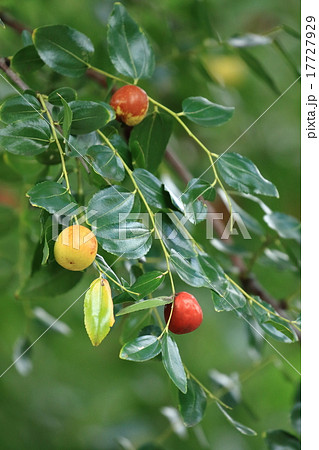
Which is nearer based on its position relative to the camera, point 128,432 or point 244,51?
point 244,51

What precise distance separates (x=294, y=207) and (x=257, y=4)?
1.20 feet

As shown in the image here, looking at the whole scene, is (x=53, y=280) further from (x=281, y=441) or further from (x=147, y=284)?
(x=281, y=441)

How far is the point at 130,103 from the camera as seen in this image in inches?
18.1

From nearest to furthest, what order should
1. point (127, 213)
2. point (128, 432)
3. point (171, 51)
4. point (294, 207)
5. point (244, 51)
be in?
point (127, 213), point (244, 51), point (171, 51), point (128, 432), point (294, 207)

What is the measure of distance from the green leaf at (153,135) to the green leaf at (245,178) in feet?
0.20

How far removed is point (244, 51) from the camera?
2.23 ft

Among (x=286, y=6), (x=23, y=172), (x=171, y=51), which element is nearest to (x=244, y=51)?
(x=171, y=51)

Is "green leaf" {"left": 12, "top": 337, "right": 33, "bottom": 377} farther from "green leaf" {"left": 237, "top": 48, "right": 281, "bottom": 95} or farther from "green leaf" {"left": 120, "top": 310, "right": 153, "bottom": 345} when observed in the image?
"green leaf" {"left": 237, "top": 48, "right": 281, "bottom": 95}

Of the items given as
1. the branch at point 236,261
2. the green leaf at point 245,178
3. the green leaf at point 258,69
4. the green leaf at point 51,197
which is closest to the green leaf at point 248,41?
the green leaf at point 258,69

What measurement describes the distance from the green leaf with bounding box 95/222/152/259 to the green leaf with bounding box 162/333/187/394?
6 centimetres

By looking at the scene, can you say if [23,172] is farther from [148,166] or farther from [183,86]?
[183,86]

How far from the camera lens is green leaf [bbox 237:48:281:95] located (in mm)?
660

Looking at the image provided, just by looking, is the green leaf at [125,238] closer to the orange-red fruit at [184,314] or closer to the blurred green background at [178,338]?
the orange-red fruit at [184,314]

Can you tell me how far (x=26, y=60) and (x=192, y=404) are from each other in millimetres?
305
